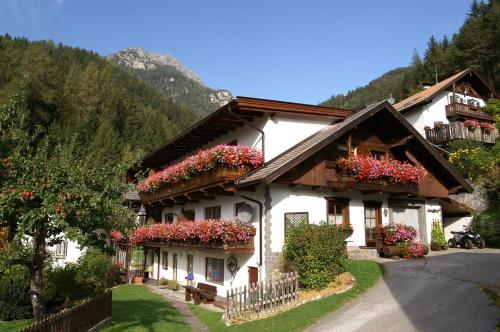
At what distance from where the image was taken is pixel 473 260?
16.8 meters

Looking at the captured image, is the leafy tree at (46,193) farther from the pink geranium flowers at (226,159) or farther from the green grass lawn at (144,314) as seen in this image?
the pink geranium flowers at (226,159)

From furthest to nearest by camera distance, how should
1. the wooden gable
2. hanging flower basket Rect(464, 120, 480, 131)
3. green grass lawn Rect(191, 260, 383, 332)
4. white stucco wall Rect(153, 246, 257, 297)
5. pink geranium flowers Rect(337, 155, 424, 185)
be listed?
hanging flower basket Rect(464, 120, 480, 131), pink geranium flowers Rect(337, 155, 424, 185), white stucco wall Rect(153, 246, 257, 297), the wooden gable, green grass lawn Rect(191, 260, 383, 332)

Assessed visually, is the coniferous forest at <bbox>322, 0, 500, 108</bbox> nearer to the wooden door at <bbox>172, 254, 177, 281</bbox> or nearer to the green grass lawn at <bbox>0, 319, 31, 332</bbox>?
the wooden door at <bbox>172, 254, 177, 281</bbox>

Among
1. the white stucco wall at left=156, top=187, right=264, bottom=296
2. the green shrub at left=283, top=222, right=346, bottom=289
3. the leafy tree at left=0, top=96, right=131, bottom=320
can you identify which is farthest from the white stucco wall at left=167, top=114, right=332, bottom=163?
the leafy tree at left=0, top=96, right=131, bottom=320

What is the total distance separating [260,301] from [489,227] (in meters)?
16.1

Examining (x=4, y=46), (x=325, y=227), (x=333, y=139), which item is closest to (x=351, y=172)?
(x=333, y=139)

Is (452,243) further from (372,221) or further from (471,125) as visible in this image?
(471,125)

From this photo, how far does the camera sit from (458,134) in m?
34.5

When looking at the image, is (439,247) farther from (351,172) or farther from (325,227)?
(325,227)

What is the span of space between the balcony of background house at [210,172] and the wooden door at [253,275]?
3000 mm

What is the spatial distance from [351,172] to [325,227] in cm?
353

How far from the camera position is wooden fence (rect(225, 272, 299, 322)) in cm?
1248

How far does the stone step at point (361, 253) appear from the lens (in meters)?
17.2

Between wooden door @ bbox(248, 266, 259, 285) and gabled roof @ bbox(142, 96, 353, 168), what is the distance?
5.77 meters
